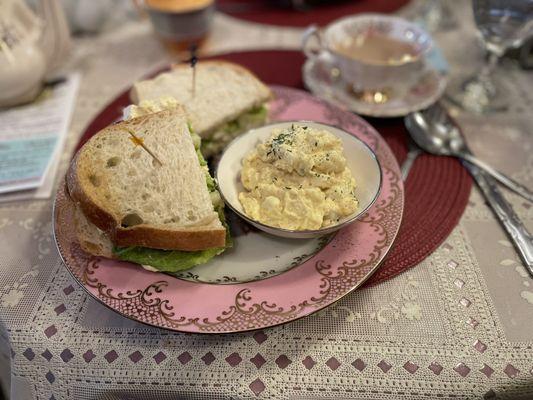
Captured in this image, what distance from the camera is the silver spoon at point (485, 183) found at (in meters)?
1.48

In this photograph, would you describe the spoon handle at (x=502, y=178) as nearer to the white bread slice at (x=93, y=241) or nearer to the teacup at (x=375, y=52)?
the teacup at (x=375, y=52)

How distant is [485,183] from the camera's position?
173cm

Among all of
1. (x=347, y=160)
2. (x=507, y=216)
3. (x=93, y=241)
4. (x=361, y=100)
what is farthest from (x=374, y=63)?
(x=93, y=241)

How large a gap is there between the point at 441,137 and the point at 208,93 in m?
1.07

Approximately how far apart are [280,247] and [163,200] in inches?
16.9

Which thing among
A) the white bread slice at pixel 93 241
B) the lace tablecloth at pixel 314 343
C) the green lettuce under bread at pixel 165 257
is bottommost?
the lace tablecloth at pixel 314 343

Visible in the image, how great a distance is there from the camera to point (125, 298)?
1.25m

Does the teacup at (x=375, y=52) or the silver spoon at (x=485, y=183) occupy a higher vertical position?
the teacup at (x=375, y=52)

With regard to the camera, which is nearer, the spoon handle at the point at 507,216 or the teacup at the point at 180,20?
the spoon handle at the point at 507,216

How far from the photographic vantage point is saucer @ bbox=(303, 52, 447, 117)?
2.00 m

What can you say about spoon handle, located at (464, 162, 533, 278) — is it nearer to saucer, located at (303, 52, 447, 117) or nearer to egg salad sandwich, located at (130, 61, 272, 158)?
saucer, located at (303, 52, 447, 117)

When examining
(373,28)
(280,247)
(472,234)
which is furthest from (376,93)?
(280,247)

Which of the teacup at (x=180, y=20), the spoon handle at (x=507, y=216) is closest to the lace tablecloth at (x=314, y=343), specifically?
the spoon handle at (x=507, y=216)

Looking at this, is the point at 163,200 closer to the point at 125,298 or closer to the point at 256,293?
the point at 125,298
